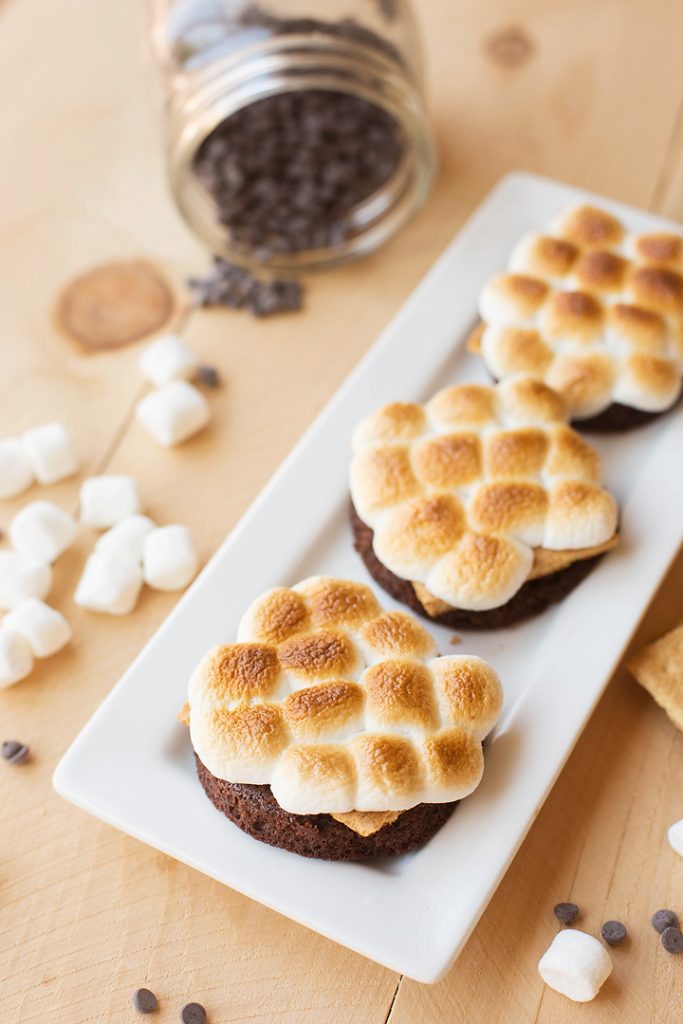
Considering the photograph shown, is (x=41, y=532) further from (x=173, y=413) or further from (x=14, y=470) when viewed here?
(x=173, y=413)

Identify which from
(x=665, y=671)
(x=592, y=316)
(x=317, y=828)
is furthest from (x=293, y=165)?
(x=317, y=828)

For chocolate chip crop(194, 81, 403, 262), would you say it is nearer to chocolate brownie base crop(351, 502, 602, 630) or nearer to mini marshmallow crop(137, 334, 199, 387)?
mini marshmallow crop(137, 334, 199, 387)

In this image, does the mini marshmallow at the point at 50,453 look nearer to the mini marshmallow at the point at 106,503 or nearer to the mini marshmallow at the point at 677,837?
the mini marshmallow at the point at 106,503

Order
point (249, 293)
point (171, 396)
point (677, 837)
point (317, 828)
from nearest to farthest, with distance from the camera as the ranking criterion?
point (317, 828) → point (677, 837) → point (171, 396) → point (249, 293)

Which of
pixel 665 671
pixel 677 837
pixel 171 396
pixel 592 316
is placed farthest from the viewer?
pixel 171 396

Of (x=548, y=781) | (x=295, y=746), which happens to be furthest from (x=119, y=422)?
(x=548, y=781)

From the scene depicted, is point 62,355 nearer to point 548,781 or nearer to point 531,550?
point 531,550

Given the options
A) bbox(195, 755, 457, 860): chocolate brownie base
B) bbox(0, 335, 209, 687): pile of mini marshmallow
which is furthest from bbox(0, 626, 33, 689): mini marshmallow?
bbox(195, 755, 457, 860): chocolate brownie base

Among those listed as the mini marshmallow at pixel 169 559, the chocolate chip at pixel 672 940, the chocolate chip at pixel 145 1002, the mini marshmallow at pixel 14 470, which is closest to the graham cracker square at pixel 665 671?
the chocolate chip at pixel 672 940
